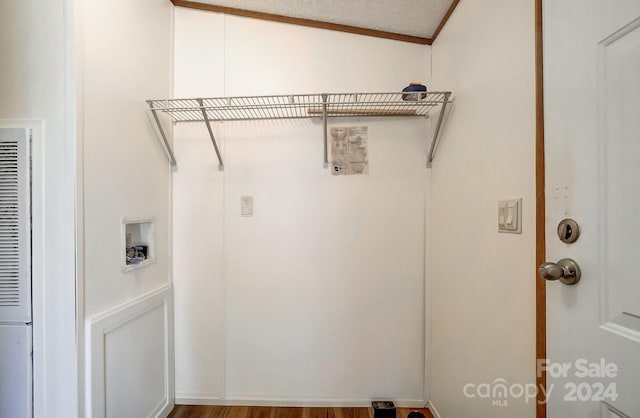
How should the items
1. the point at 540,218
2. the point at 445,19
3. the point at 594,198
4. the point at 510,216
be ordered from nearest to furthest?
the point at 594,198, the point at 540,218, the point at 510,216, the point at 445,19

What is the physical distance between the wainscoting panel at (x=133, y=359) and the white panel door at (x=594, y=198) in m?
1.61

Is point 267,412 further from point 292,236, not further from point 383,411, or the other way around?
point 292,236

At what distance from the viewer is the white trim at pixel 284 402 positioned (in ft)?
5.10

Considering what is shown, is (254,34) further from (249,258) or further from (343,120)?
(249,258)

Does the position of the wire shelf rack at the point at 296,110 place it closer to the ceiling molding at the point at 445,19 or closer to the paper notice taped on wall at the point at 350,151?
the paper notice taped on wall at the point at 350,151

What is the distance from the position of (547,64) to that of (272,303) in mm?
1629

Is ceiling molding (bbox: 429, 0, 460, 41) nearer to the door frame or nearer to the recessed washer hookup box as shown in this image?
the door frame

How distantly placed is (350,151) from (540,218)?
101cm

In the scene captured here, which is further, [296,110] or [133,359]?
[296,110]

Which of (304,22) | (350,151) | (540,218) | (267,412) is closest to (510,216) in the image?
(540,218)

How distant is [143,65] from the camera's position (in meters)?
1.33

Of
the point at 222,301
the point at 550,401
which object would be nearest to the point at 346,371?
the point at 222,301

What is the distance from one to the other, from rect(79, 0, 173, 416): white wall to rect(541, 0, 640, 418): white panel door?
5.30 feet

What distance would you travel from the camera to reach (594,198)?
61cm
